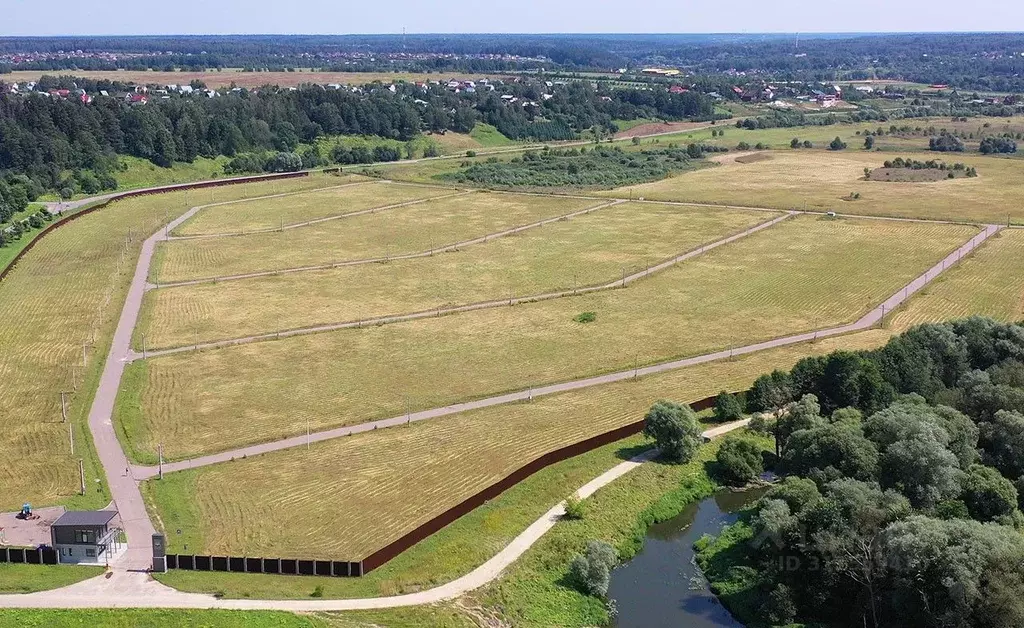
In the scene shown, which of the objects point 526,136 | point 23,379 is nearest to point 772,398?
point 23,379

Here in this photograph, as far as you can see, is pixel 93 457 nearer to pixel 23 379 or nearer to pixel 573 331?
pixel 23 379

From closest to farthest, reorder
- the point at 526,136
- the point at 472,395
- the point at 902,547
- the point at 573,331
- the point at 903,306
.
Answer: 1. the point at 902,547
2. the point at 472,395
3. the point at 573,331
4. the point at 903,306
5. the point at 526,136

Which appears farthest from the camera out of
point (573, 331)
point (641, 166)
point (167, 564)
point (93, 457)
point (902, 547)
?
point (641, 166)

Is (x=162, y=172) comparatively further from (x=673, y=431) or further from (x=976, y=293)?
(x=673, y=431)

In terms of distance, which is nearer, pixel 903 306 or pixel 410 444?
pixel 410 444

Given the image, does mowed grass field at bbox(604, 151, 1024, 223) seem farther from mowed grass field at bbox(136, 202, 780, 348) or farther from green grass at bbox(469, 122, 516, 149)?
green grass at bbox(469, 122, 516, 149)

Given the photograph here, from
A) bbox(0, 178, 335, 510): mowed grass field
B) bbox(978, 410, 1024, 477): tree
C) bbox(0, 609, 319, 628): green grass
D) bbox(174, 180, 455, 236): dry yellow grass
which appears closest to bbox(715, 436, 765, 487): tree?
bbox(978, 410, 1024, 477): tree
